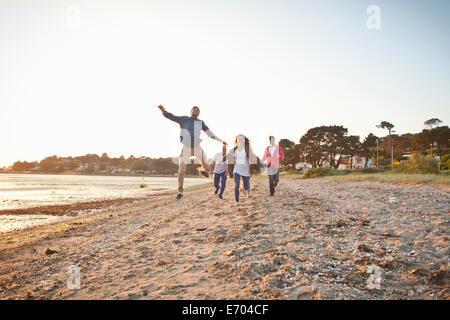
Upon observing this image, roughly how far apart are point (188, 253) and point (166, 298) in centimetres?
135

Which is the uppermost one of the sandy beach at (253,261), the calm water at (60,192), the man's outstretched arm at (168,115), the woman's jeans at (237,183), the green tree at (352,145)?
the green tree at (352,145)

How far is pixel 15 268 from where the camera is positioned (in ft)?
13.0

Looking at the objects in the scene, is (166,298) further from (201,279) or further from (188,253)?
(188,253)

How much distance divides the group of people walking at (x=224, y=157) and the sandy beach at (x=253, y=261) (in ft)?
9.26

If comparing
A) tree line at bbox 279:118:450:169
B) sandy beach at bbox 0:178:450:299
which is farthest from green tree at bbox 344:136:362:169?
sandy beach at bbox 0:178:450:299

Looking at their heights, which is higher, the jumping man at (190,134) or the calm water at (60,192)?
the jumping man at (190,134)

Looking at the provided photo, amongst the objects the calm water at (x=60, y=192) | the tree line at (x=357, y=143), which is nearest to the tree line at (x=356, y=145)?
the tree line at (x=357, y=143)

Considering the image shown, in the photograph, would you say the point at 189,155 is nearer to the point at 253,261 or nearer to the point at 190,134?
the point at 190,134

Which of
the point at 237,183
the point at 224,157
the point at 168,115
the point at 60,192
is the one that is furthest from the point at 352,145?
the point at 168,115

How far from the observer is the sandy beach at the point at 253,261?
2.53 metres

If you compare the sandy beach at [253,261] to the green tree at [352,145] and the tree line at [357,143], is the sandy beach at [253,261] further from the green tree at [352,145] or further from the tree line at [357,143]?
the green tree at [352,145]

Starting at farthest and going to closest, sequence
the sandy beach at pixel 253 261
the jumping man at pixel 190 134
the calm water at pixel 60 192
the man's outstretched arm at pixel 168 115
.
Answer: the calm water at pixel 60 192
the jumping man at pixel 190 134
the man's outstretched arm at pixel 168 115
the sandy beach at pixel 253 261

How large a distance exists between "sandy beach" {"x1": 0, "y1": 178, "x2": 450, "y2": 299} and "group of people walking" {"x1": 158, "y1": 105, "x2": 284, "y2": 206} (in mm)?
2822
